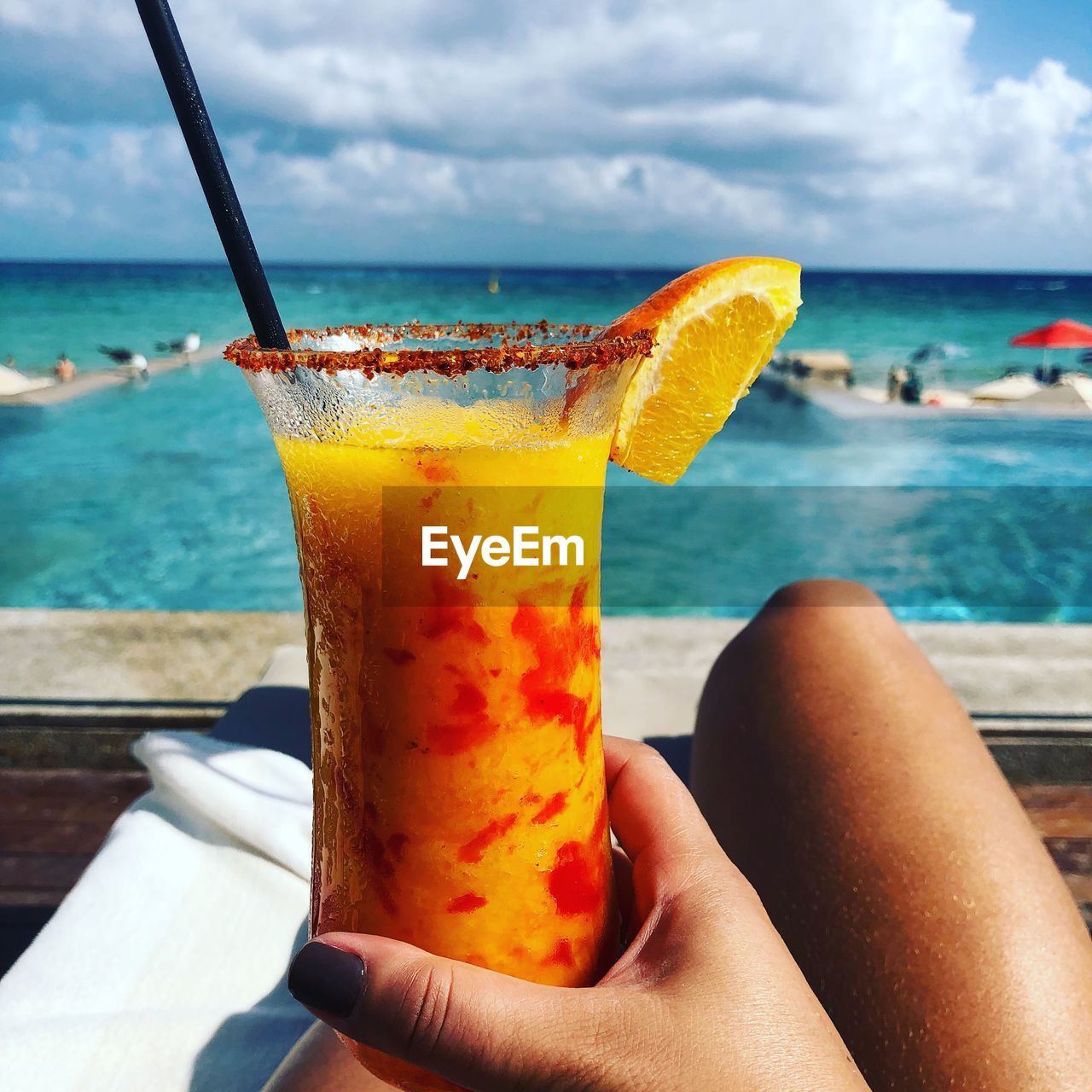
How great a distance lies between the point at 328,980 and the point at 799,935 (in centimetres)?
69

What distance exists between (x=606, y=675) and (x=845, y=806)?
49.2 inches

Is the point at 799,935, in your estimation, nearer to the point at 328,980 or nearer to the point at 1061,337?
the point at 328,980

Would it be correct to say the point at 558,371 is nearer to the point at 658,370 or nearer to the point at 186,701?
the point at 658,370

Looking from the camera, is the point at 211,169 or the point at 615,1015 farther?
the point at 211,169

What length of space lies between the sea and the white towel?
6.57 metres

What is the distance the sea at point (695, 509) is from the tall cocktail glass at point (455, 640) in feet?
23.4

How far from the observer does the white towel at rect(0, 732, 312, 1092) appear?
120cm

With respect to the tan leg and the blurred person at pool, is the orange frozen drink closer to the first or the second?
the tan leg

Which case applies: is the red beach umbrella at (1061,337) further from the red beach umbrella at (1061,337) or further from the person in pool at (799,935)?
the person in pool at (799,935)

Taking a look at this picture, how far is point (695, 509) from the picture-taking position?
11.1 metres

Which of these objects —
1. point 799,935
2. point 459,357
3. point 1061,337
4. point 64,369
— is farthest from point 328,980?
point 64,369

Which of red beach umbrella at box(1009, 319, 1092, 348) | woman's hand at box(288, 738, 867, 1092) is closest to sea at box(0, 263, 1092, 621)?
red beach umbrella at box(1009, 319, 1092, 348)

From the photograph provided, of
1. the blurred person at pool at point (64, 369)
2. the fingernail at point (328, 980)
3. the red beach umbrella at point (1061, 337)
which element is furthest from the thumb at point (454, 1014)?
the blurred person at pool at point (64, 369)

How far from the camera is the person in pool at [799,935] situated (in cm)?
73
